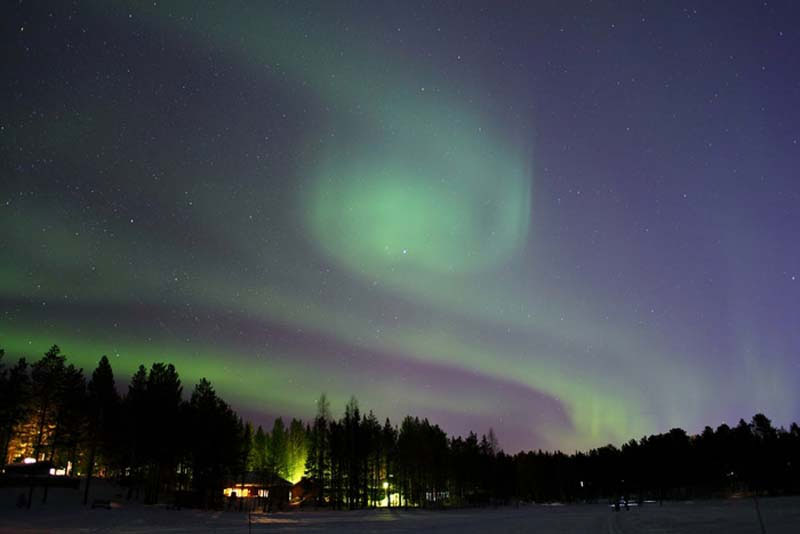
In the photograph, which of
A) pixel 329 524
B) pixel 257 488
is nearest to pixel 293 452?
pixel 257 488

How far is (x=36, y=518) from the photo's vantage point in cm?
4519

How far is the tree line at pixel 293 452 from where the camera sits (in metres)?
73.9

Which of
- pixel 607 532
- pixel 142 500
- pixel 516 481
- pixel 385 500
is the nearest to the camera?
pixel 607 532

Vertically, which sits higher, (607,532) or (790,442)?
(790,442)

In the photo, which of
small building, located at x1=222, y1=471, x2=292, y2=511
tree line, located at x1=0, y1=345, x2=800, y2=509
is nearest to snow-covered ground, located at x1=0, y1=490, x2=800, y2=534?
tree line, located at x1=0, y1=345, x2=800, y2=509

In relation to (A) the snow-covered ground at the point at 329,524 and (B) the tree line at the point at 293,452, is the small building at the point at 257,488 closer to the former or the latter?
(B) the tree line at the point at 293,452

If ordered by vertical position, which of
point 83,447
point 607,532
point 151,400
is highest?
point 151,400

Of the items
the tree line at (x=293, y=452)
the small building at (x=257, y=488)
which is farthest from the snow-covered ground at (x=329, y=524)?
the small building at (x=257, y=488)

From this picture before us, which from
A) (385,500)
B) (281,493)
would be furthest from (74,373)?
(385,500)

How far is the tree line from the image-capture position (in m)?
73.9

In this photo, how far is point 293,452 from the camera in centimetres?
15162

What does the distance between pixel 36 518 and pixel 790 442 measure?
527 feet

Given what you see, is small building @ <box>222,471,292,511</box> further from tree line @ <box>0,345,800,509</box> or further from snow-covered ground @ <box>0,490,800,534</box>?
snow-covered ground @ <box>0,490,800,534</box>

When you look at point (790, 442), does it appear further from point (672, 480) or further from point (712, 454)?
point (672, 480)
